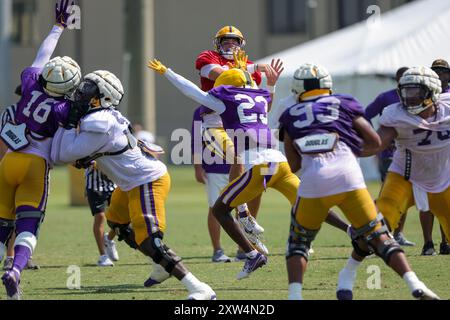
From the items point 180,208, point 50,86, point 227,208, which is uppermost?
point 50,86

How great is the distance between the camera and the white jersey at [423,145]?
28.3 ft

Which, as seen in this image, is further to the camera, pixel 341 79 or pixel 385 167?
pixel 341 79

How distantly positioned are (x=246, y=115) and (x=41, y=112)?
2.03 meters

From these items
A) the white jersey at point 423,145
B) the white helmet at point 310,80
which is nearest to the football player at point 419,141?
the white jersey at point 423,145

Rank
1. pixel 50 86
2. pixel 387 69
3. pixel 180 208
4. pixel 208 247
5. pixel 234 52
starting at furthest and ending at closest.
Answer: pixel 387 69 < pixel 180 208 < pixel 208 247 < pixel 234 52 < pixel 50 86

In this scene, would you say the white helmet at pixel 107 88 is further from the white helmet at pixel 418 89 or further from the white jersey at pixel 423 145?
the white helmet at pixel 418 89

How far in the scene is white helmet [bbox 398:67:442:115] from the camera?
8539 mm

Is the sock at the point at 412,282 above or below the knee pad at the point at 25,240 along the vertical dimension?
below

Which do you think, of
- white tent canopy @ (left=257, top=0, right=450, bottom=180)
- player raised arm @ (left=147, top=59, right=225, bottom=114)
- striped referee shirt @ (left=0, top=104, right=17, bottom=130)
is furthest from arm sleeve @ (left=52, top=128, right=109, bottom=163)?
white tent canopy @ (left=257, top=0, right=450, bottom=180)

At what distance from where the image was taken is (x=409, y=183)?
907cm

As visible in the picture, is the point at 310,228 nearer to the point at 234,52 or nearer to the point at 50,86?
the point at 50,86

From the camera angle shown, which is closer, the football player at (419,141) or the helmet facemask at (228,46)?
the football player at (419,141)
